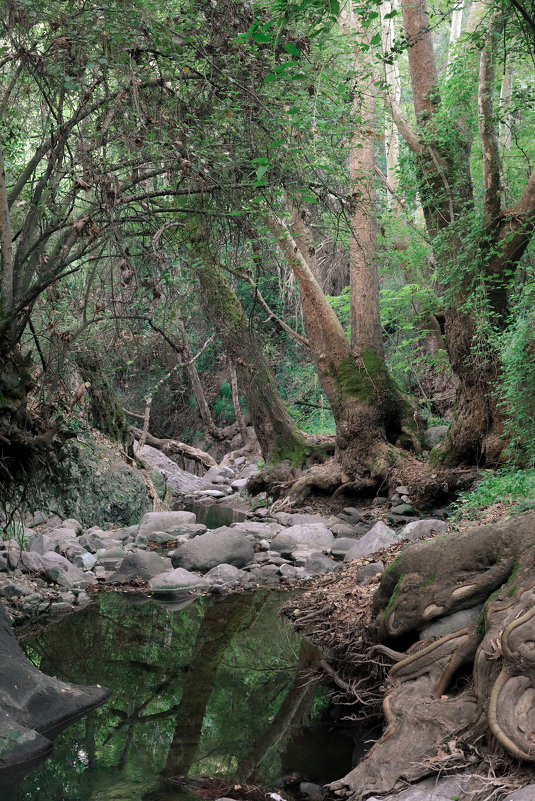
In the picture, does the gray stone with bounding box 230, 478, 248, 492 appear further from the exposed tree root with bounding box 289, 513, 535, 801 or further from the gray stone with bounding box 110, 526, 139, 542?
the exposed tree root with bounding box 289, 513, 535, 801

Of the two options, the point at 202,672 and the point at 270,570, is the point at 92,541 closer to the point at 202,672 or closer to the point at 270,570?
the point at 270,570

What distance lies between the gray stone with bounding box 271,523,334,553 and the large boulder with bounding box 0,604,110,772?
4.87 meters

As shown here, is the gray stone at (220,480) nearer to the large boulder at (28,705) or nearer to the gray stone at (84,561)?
the gray stone at (84,561)

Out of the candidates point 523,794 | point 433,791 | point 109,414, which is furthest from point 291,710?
point 109,414

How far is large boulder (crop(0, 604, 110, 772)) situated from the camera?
4.13 m

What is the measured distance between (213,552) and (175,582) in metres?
0.91

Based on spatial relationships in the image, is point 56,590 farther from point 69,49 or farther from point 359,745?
point 69,49

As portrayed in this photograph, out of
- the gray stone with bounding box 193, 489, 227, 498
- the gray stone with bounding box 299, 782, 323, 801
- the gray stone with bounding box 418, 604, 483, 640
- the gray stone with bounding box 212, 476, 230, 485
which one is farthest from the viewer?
the gray stone with bounding box 212, 476, 230, 485

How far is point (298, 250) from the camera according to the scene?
39.1 ft

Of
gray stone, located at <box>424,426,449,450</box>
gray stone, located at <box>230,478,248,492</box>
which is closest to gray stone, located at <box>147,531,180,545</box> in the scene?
gray stone, located at <box>424,426,449,450</box>

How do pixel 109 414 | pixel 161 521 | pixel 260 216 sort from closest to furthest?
pixel 260 216, pixel 161 521, pixel 109 414

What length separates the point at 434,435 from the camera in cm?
1229

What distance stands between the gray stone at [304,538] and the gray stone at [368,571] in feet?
9.51

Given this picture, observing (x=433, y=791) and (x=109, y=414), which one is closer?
(x=433, y=791)
